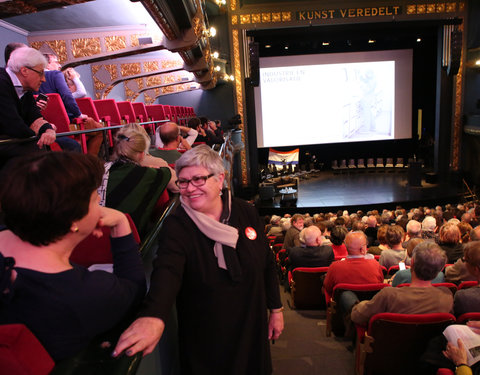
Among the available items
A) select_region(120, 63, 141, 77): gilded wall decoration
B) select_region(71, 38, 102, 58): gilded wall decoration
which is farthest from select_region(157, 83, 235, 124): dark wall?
select_region(71, 38, 102, 58): gilded wall decoration

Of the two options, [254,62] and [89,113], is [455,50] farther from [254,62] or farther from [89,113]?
[89,113]

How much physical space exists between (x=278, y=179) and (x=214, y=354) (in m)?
12.0

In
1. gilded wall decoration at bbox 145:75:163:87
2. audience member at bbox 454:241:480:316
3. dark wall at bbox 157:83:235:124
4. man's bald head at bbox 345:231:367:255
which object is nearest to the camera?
audience member at bbox 454:241:480:316

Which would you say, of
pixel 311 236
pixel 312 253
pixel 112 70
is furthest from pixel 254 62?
pixel 312 253

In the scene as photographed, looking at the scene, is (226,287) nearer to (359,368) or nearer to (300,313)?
(359,368)

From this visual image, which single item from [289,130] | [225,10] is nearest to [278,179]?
[289,130]

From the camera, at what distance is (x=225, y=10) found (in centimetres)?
1122

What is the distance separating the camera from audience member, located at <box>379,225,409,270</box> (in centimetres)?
340

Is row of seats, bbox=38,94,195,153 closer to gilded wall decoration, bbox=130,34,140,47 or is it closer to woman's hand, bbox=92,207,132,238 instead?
woman's hand, bbox=92,207,132,238

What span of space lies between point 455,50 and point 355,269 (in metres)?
11.1

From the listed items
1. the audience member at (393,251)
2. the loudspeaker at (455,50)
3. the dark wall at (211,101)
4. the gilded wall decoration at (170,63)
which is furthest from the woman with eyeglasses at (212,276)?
the loudspeaker at (455,50)

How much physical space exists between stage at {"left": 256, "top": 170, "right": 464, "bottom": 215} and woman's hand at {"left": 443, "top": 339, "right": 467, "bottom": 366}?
859cm

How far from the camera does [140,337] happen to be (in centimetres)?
87

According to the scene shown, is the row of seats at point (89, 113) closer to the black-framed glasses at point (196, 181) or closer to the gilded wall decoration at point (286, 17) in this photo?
the black-framed glasses at point (196, 181)
